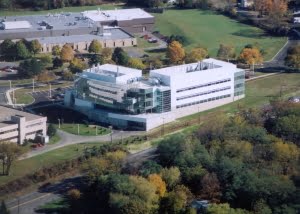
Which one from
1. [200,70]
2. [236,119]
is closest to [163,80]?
[200,70]

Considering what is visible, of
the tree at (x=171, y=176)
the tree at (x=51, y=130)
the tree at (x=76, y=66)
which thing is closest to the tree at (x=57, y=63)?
the tree at (x=76, y=66)

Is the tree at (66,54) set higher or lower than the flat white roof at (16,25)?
lower

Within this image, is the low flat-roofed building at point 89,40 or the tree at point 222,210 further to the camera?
the low flat-roofed building at point 89,40

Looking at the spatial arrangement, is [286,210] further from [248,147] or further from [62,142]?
[62,142]

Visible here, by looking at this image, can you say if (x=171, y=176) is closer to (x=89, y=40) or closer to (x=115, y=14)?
(x=89, y=40)

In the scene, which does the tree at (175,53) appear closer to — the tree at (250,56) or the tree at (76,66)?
the tree at (250,56)

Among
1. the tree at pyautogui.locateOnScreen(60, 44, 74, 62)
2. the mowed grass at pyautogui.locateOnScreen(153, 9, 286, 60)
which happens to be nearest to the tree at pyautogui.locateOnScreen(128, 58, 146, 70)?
the tree at pyautogui.locateOnScreen(60, 44, 74, 62)
